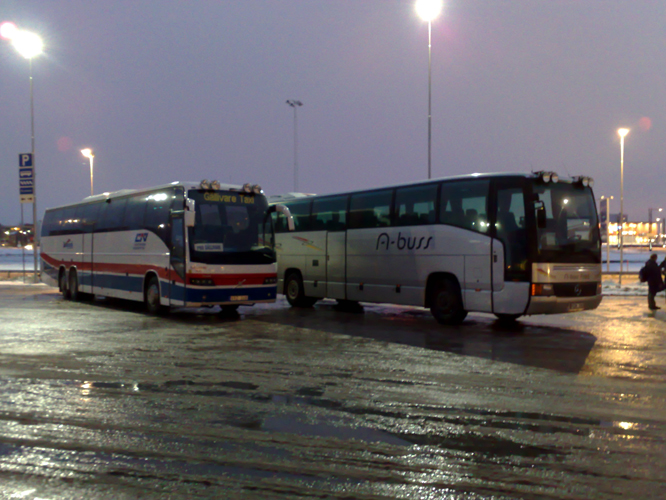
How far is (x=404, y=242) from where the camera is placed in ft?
50.6

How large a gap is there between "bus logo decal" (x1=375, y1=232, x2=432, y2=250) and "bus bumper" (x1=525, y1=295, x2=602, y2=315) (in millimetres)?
3017

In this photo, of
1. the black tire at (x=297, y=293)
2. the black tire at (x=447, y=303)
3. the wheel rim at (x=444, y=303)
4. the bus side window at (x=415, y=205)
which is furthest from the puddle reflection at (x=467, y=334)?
the bus side window at (x=415, y=205)

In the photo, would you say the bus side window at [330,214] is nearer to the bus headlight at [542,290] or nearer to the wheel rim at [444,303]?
the wheel rim at [444,303]

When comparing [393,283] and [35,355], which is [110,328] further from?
[393,283]

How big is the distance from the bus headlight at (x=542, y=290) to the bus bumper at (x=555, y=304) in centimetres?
8

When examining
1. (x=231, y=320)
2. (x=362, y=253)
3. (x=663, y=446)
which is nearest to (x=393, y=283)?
(x=362, y=253)

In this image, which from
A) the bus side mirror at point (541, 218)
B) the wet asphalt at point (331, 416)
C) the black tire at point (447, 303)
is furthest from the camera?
the black tire at point (447, 303)

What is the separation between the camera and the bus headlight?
1255 cm

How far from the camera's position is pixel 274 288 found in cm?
1593

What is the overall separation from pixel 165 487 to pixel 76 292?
738 inches

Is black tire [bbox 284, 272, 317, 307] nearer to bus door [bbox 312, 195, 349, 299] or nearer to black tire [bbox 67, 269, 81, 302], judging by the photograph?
bus door [bbox 312, 195, 349, 299]

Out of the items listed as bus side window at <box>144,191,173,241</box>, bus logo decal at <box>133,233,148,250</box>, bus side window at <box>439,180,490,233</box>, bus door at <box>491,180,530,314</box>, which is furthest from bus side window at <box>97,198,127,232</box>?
bus door at <box>491,180,530,314</box>

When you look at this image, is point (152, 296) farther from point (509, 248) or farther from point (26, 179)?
point (26, 179)

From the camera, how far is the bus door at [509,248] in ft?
41.5
